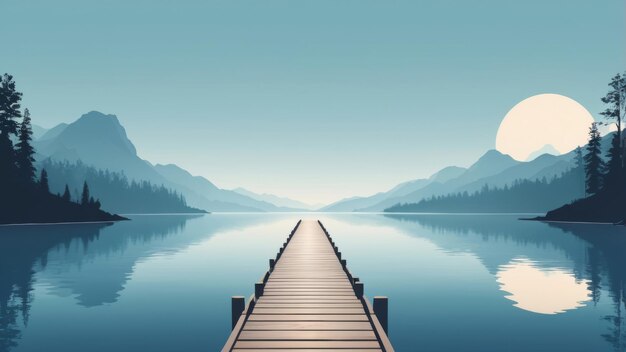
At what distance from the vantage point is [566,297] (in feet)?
87.4

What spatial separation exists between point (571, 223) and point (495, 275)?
333ft

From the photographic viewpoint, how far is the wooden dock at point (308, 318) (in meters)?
12.9

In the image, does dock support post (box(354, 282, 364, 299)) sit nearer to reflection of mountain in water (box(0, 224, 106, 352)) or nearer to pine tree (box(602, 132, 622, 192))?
reflection of mountain in water (box(0, 224, 106, 352))

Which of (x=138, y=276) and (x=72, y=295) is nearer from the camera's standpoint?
(x=72, y=295)

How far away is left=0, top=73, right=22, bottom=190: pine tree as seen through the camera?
106100 millimetres

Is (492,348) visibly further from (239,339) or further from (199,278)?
(199,278)

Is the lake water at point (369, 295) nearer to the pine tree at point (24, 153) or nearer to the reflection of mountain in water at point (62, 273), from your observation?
the reflection of mountain in water at point (62, 273)

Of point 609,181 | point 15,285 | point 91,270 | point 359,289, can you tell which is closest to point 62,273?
point 91,270

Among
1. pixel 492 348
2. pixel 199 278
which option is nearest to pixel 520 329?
pixel 492 348

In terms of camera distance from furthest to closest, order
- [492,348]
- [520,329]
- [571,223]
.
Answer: [571,223], [520,329], [492,348]

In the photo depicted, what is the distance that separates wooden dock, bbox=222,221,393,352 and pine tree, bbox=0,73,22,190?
10374cm

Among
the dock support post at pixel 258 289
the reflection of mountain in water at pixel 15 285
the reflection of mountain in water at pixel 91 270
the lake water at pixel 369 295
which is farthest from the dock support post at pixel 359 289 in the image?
the reflection of mountain in water at pixel 91 270

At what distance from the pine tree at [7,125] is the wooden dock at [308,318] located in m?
104

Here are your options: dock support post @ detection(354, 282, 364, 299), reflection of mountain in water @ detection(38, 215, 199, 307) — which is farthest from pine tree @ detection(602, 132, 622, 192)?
dock support post @ detection(354, 282, 364, 299)
